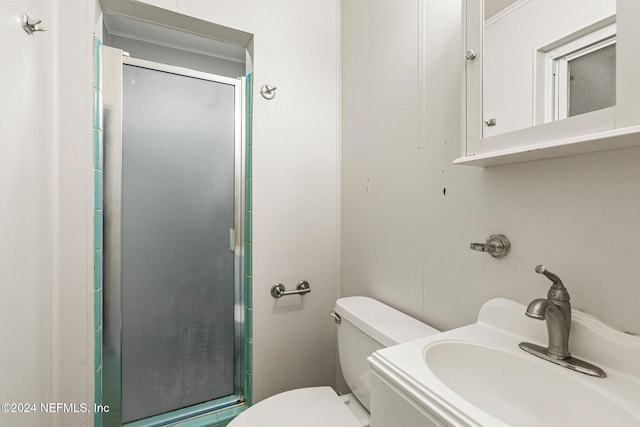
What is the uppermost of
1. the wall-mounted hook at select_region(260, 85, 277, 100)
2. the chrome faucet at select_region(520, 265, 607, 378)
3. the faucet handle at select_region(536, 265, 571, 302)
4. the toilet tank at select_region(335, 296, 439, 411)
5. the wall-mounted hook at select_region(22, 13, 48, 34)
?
the wall-mounted hook at select_region(260, 85, 277, 100)

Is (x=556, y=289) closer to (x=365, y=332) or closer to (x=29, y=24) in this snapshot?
(x=365, y=332)

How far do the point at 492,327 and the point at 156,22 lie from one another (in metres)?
1.65

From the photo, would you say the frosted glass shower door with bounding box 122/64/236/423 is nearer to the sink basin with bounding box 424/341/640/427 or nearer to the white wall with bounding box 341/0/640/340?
the white wall with bounding box 341/0/640/340

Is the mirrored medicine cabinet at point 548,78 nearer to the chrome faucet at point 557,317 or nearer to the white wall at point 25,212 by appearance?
the chrome faucet at point 557,317

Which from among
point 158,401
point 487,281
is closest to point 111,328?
point 158,401

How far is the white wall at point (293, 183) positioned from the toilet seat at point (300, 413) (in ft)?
1.00

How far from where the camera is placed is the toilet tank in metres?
0.87

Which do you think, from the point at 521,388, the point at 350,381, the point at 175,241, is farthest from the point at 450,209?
the point at 175,241

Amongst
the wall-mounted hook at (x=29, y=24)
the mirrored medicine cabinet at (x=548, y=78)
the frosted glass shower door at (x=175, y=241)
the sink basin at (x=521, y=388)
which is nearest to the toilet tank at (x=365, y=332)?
the sink basin at (x=521, y=388)

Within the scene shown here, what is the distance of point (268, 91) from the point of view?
4.25 feet

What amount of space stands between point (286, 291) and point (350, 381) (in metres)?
0.47

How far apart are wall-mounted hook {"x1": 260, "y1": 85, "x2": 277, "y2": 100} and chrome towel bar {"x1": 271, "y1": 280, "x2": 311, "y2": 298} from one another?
878 millimetres

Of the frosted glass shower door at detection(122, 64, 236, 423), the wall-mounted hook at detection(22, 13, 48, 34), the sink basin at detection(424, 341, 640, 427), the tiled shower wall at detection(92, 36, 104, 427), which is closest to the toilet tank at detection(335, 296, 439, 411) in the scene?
the sink basin at detection(424, 341, 640, 427)

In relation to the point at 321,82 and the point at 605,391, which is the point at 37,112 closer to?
the point at 321,82
